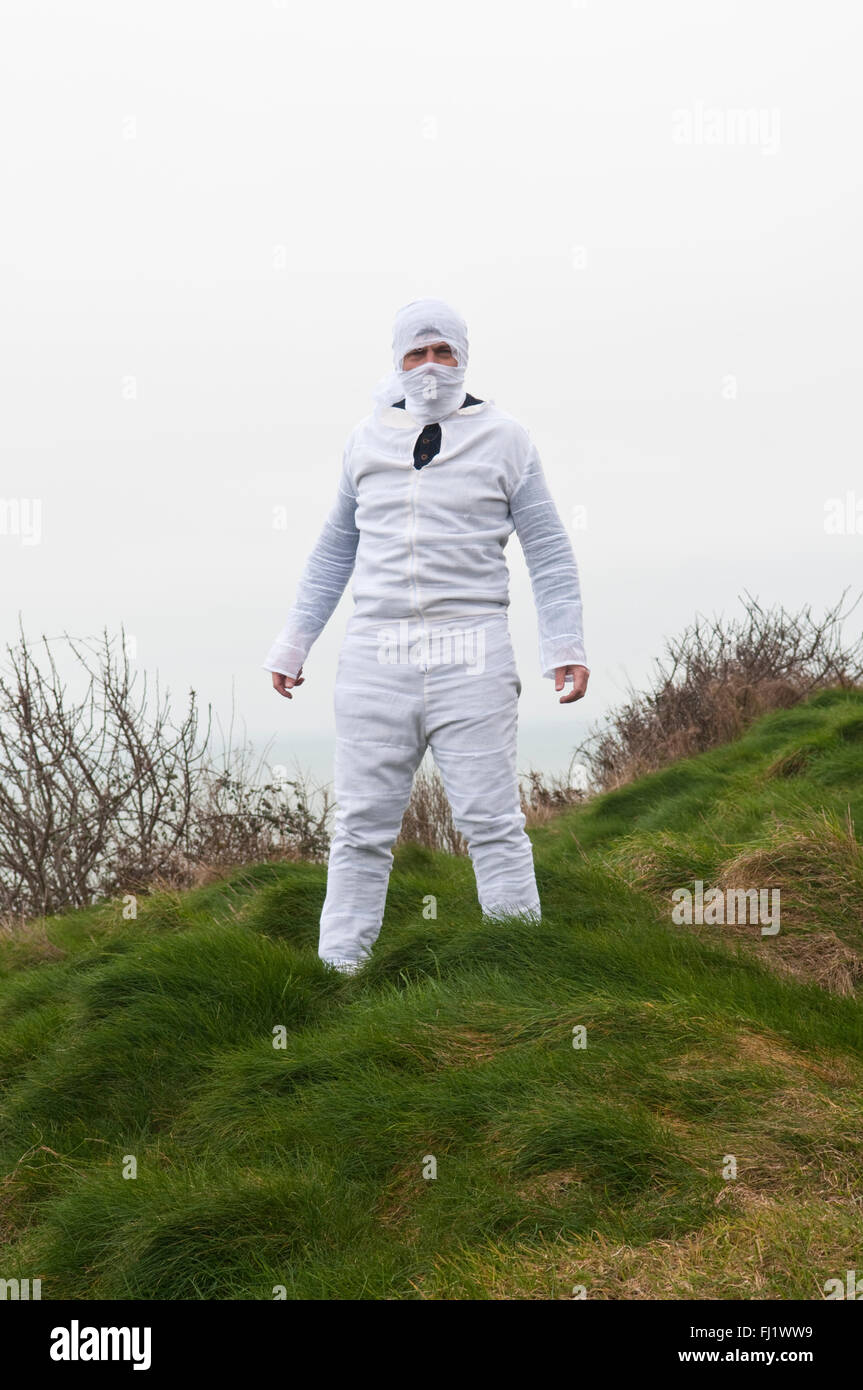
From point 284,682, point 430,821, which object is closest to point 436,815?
point 430,821

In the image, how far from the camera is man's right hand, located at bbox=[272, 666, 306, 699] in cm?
527

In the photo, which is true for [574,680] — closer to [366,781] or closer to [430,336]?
[366,781]

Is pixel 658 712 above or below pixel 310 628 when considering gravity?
above

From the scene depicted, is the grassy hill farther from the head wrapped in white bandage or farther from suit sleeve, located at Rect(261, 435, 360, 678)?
the head wrapped in white bandage

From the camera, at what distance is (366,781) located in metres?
4.78

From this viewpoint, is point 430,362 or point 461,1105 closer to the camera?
point 461,1105

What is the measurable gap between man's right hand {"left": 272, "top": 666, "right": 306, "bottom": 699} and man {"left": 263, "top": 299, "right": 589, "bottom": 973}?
467 millimetres

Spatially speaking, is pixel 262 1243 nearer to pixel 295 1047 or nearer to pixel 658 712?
pixel 295 1047

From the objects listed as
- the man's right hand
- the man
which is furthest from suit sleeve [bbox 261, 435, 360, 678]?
the man

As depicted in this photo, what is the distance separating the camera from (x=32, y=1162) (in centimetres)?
384

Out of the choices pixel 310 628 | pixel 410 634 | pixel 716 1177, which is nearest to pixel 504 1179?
pixel 716 1177

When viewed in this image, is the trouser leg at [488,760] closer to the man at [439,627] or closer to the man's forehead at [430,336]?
the man at [439,627]

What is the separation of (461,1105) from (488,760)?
1.53 m
